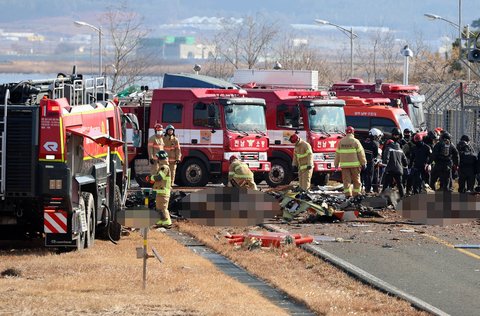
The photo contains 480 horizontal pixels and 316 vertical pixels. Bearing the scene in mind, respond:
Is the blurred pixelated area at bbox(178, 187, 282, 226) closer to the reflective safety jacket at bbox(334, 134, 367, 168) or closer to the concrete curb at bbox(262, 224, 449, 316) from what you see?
the concrete curb at bbox(262, 224, 449, 316)

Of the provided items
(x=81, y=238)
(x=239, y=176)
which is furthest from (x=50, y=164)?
(x=239, y=176)

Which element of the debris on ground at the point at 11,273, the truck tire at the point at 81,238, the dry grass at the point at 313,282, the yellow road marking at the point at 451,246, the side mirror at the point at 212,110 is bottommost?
the dry grass at the point at 313,282

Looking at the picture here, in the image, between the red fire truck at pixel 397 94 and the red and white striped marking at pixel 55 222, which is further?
the red fire truck at pixel 397 94

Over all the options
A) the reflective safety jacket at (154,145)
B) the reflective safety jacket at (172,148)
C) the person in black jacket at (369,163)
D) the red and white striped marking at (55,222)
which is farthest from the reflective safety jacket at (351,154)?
the red and white striped marking at (55,222)

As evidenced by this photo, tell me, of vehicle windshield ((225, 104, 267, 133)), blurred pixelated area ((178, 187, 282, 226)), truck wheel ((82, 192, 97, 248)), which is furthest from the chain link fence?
truck wheel ((82, 192, 97, 248))

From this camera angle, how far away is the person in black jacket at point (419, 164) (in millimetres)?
30812

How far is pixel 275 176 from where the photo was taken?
36719 millimetres

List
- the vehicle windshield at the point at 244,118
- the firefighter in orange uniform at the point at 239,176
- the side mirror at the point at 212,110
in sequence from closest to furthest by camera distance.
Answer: the firefighter in orange uniform at the point at 239,176
the side mirror at the point at 212,110
the vehicle windshield at the point at 244,118

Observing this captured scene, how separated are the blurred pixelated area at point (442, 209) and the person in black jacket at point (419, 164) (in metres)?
3.19

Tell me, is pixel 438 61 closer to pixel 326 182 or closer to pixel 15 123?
pixel 326 182

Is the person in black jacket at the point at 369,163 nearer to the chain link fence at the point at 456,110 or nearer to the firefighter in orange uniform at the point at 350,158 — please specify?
the firefighter in orange uniform at the point at 350,158

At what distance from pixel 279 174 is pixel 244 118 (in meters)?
1.97

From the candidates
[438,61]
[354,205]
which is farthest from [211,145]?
[438,61]

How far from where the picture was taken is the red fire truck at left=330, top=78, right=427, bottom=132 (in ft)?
142
